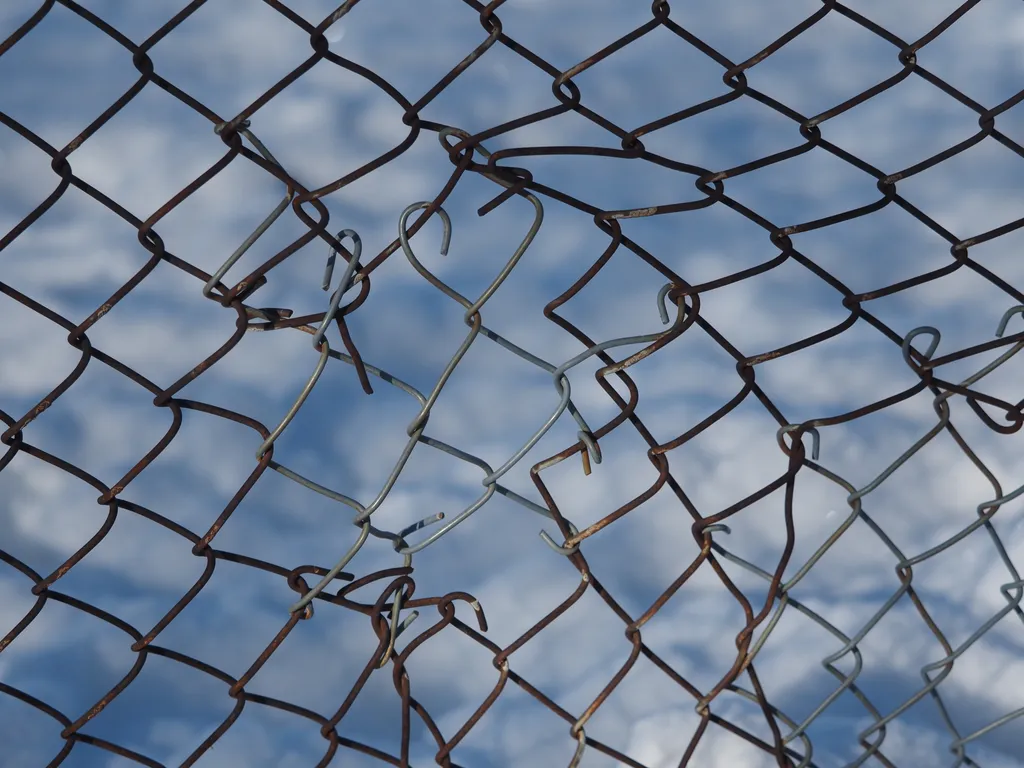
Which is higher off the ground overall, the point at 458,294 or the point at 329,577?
the point at 458,294

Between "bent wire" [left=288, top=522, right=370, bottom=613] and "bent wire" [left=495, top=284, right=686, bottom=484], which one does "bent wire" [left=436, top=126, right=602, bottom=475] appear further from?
"bent wire" [left=288, top=522, right=370, bottom=613]

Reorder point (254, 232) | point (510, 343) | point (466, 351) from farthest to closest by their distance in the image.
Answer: point (466, 351) < point (510, 343) < point (254, 232)

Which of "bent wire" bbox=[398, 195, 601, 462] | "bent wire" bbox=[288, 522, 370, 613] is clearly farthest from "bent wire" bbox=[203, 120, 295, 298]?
"bent wire" bbox=[288, 522, 370, 613]

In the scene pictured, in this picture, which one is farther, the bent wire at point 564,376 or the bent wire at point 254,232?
the bent wire at point 564,376

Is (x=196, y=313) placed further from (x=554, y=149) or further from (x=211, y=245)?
(x=554, y=149)

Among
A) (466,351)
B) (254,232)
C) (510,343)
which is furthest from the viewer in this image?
(466,351)

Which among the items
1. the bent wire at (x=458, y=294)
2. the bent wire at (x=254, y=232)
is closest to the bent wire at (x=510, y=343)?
the bent wire at (x=458, y=294)

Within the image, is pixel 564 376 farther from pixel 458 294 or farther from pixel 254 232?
pixel 254 232

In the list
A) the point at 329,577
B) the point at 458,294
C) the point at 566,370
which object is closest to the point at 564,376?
the point at 566,370

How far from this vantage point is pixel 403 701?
129 cm

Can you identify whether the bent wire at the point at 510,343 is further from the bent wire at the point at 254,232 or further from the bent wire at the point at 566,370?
the bent wire at the point at 254,232

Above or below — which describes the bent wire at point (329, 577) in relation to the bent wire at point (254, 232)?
below

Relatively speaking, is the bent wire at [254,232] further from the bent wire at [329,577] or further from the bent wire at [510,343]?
the bent wire at [329,577]

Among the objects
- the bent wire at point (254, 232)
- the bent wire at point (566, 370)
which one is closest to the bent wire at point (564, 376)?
the bent wire at point (566, 370)
